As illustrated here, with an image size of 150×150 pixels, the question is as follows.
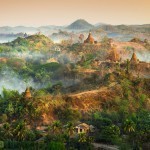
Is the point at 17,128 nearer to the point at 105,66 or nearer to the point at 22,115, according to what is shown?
the point at 22,115

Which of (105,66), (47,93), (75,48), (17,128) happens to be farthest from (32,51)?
(17,128)

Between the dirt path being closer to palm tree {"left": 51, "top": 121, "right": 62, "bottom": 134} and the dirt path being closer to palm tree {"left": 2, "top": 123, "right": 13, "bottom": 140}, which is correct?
palm tree {"left": 51, "top": 121, "right": 62, "bottom": 134}

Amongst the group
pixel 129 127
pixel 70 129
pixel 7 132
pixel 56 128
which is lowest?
pixel 7 132

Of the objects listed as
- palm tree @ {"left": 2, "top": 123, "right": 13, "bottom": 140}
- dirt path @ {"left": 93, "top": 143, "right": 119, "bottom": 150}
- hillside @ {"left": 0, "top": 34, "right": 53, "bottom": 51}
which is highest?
hillside @ {"left": 0, "top": 34, "right": 53, "bottom": 51}

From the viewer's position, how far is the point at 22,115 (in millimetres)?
60156

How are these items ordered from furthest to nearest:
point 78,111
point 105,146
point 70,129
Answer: point 78,111
point 70,129
point 105,146

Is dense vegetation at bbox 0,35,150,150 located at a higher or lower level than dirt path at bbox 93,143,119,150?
higher

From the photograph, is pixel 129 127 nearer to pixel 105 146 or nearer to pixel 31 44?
pixel 105 146

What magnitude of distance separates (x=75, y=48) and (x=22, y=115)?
6381 centimetres

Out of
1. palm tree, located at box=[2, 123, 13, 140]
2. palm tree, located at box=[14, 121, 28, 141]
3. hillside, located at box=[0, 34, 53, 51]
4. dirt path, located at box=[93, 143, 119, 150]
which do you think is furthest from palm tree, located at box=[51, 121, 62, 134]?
hillside, located at box=[0, 34, 53, 51]

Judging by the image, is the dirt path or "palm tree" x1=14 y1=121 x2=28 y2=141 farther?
"palm tree" x1=14 y1=121 x2=28 y2=141

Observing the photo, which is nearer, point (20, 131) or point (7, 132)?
point (20, 131)

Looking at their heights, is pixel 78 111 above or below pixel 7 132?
above

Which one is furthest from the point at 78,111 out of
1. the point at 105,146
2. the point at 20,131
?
the point at 20,131
